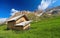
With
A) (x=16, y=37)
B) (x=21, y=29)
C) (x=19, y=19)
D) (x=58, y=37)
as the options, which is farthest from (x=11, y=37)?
(x=19, y=19)

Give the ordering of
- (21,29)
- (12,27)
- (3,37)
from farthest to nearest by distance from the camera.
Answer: (12,27) < (21,29) < (3,37)

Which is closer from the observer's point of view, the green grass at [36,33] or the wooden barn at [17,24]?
the green grass at [36,33]

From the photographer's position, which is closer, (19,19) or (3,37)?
(3,37)

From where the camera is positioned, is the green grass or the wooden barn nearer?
the green grass

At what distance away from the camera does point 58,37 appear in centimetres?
3009

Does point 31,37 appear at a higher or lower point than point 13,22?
lower

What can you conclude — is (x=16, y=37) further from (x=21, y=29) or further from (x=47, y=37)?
(x=21, y=29)

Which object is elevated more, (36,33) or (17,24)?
(17,24)

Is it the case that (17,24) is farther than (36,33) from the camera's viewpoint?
Yes

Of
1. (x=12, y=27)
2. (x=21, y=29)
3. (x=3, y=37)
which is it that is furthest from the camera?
(x=12, y=27)

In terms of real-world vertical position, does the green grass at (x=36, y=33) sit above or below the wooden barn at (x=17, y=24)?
below

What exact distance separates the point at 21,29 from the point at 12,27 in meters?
4.64

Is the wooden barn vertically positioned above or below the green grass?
above

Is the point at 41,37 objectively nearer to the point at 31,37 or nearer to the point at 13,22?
the point at 31,37
